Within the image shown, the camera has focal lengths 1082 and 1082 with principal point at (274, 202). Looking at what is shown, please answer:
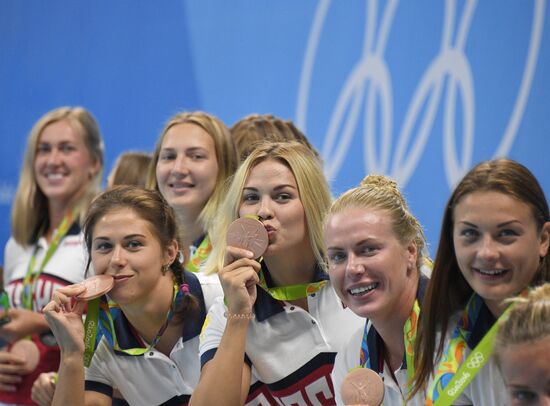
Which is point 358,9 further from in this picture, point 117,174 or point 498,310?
point 498,310

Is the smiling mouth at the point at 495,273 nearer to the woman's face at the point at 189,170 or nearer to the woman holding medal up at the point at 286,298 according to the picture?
the woman holding medal up at the point at 286,298

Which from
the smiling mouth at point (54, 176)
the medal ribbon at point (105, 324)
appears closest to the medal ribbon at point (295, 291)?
the medal ribbon at point (105, 324)

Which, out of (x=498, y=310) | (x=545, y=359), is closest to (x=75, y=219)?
(x=498, y=310)

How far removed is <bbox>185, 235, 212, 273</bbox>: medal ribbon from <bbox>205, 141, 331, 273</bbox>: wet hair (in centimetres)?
56

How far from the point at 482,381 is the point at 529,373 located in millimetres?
629

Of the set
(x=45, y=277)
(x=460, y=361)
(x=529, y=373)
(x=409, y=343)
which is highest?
(x=45, y=277)

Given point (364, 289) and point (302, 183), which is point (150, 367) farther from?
point (364, 289)

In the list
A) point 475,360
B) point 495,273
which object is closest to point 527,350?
point 475,360

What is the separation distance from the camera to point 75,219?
4945 mm

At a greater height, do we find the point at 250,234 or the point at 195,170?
the point at 195,170

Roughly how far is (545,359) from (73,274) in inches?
115

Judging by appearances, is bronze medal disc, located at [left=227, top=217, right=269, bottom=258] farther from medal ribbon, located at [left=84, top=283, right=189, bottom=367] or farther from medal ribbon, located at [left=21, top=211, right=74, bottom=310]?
medal ribbon, located at [left=21, top=211, right=74, bottom=310]

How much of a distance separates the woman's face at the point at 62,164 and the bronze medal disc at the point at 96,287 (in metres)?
1.58

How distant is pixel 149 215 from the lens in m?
3.74
